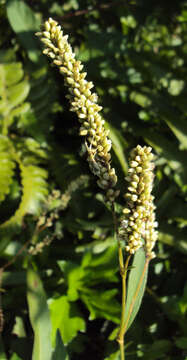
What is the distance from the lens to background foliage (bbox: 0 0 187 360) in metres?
1.67

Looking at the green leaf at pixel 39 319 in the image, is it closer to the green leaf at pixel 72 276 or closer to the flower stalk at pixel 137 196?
the green leaf at pixel 72 276

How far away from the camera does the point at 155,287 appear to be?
1.87m

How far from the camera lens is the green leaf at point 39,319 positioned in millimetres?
1263

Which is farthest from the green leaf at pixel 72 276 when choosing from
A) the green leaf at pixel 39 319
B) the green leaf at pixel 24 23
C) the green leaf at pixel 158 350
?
the green leaf at pixel 24 23

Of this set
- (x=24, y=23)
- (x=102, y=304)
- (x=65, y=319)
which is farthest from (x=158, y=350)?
(x=24, y=23)

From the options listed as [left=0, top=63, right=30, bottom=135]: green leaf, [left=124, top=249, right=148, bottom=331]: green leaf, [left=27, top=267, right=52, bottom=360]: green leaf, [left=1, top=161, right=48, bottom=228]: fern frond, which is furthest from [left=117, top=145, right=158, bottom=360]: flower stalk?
[left=0, top=63, right=30, bottom=135]: green leaf

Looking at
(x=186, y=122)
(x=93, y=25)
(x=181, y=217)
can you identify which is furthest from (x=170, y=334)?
(x=93, y=25)

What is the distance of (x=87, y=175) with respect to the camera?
197cm

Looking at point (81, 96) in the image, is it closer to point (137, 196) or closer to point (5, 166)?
point (137, 196)

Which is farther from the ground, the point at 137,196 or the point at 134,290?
the point at 137,196

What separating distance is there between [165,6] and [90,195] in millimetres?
1279

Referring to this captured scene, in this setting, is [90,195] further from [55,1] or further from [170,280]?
[55,1]

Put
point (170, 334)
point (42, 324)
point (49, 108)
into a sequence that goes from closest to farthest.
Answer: point (42, 324) < point (170, 334) < point (49, 108)

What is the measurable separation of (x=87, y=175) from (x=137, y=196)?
111 cm
